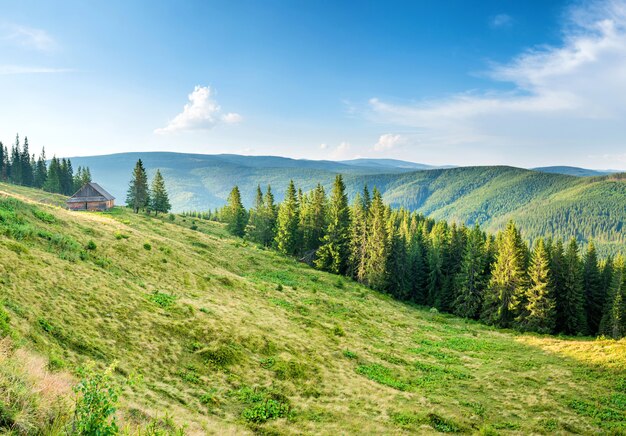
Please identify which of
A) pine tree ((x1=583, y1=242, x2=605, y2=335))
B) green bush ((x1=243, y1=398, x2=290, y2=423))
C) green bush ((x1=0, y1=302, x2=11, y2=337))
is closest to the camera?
green bush ((x1=0, y1=302, x2=11, y2=337))

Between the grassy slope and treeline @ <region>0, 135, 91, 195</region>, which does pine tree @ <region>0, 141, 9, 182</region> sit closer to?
treeline @ <region>0, 135, 91, 195</region>

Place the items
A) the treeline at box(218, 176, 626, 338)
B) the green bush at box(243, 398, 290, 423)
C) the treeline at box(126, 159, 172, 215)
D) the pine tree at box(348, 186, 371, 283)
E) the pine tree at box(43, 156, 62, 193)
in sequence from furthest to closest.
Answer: the pine tree at box(43, 156, 62, 193), the treeline at box(126, 159, 172, 215), the pine tree at box(348, 186, 371, 283), the treeline at box(218, 176, 626, 338), the green bush at box(243, 398, 290, 423)

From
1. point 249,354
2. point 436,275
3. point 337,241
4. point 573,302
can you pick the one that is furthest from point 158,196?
point 573,302

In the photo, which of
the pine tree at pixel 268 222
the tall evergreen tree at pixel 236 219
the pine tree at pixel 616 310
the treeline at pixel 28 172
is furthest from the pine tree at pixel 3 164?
the pine tree at pixel 616 310

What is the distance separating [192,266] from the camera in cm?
3003

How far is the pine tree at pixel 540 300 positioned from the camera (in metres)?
46.9

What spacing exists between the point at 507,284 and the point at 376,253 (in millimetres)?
20482

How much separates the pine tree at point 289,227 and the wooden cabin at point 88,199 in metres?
36.9

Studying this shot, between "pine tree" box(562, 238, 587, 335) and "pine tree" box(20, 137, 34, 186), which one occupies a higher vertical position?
"pine tree" box(20, 137, 34, 186)

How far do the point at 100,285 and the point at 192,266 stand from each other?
1330 centimetres

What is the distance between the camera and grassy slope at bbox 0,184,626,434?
12375mm

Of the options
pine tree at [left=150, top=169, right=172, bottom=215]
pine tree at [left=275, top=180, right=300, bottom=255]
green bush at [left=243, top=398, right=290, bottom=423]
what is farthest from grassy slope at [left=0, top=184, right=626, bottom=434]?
pine tree at [left=150, top=169, right=172, bottom=215]

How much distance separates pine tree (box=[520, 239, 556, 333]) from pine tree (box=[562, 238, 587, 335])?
3117 mm

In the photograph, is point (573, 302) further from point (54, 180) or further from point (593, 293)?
point (54, 180)
